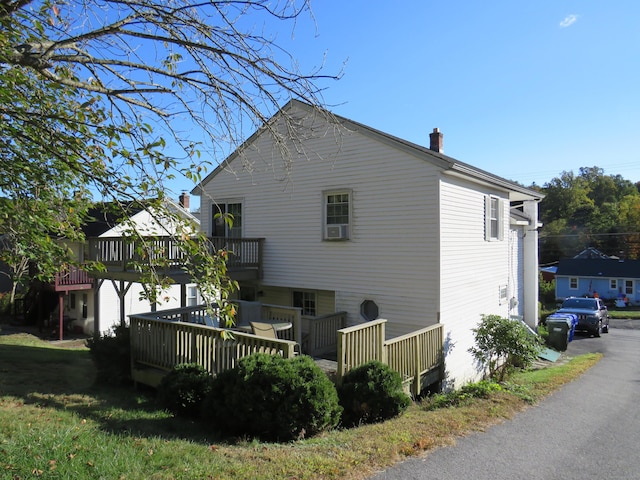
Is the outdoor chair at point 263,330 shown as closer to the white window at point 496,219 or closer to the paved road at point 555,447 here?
the paved road at point 555,447

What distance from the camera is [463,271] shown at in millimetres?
12648

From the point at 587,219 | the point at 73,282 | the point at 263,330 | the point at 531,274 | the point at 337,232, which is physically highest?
the point at 587,219

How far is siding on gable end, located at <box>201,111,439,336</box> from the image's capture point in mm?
11461

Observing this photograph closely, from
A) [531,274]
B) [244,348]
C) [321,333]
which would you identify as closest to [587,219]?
A: [531,274]

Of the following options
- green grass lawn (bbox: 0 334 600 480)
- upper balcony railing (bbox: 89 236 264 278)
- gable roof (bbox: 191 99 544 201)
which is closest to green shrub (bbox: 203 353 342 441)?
green grass lawn (bbox: 0 334 600 480)

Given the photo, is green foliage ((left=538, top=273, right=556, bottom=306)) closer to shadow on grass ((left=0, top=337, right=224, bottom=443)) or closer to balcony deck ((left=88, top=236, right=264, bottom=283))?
balcony deck ((left=88, top=236, right=264, bottom=283))

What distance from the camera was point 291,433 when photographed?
642cm

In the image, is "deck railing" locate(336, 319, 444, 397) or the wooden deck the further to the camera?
"deck railing" locate(336, 319, 444, 397)

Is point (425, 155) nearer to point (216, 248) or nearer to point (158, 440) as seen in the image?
point (216, 248)

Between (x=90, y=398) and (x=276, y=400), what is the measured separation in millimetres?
3796

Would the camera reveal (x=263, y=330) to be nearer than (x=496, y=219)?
Yes

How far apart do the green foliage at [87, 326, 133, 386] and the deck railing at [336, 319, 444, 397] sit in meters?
4.81

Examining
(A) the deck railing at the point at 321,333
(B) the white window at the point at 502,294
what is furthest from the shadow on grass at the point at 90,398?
(B) the white window at the point at 502,294

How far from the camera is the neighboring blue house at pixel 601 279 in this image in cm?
3966
